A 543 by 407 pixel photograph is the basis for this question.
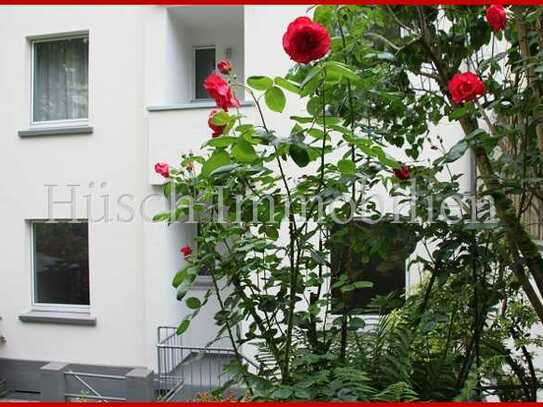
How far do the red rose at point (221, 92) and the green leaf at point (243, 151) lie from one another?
0.47 ft

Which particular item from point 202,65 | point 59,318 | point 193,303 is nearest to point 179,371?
point 59,318

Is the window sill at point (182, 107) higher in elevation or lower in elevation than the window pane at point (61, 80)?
lower

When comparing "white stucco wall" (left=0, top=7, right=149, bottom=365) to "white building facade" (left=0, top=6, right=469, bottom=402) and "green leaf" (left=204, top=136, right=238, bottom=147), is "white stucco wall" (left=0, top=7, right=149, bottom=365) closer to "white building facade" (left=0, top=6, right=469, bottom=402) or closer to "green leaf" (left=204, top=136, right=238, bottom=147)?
"white building facade" (left=0, top=6, right=469, bottom=402)

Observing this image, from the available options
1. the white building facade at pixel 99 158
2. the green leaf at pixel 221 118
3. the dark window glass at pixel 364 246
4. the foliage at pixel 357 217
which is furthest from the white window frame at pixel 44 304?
the green leaf at pixel 221 118

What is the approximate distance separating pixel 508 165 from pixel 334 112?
26.6 inches

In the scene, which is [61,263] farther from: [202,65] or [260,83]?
[260,83]

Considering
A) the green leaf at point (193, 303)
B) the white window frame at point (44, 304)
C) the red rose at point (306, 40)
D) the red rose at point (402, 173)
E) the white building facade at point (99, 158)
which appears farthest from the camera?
the white window frame at point (44, 304)

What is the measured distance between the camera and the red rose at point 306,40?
96 cm

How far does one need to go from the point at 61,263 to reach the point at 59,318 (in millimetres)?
796

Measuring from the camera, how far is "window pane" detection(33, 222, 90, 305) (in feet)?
20.2

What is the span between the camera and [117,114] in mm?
5750

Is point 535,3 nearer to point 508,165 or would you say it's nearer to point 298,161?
point 508,165

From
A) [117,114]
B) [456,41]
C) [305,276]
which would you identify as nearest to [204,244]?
[305,276]

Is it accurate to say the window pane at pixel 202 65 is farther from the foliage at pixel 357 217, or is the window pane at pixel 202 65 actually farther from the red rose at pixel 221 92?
the red rose at pixel 221 92
